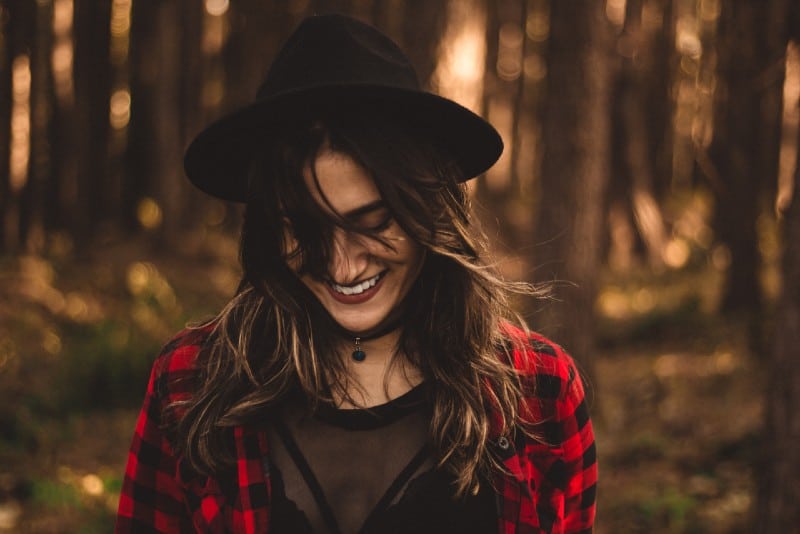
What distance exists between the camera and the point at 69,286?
12.4 m

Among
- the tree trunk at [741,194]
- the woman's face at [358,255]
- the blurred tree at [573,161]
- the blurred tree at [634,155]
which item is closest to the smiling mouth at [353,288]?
the woman's face at [358,255]

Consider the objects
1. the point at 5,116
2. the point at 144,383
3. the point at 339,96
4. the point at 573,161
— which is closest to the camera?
the point at 339,96

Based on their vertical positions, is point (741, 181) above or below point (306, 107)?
above

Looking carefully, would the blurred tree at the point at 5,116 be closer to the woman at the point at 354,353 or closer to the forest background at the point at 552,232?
the forest background at the point at 552,232

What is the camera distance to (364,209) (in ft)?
6.42

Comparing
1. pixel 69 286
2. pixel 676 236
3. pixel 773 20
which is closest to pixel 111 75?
pixel 69 286

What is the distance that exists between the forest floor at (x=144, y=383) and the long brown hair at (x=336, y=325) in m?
2.28

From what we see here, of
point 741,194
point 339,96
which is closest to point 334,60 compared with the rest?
point 339,96

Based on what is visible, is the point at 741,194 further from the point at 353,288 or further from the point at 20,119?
the point at 20,119

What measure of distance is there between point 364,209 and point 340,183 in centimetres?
9

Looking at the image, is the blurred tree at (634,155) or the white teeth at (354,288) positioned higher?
the blurred tree at (634,155)

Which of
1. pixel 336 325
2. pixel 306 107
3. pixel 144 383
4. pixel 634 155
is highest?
pixel 634 155

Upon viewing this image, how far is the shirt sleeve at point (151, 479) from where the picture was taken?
2.23m

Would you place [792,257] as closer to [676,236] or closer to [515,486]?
[515,486]
